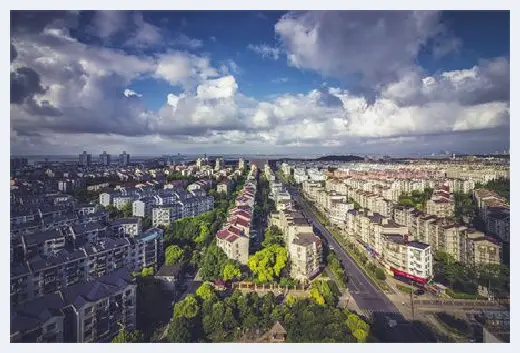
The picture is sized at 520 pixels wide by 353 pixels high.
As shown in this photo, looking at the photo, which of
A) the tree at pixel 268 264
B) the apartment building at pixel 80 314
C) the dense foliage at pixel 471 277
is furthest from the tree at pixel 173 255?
the dense foliage at pixel 471 277

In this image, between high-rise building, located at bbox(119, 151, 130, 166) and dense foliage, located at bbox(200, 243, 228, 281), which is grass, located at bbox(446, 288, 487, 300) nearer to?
dense foliage, located at bbox(200, 243, 228, 281)

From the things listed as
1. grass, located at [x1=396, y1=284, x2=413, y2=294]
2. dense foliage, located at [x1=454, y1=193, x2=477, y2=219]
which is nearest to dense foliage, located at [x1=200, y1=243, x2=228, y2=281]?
grass, located at [x1=396, y1=284, x2=413, y2=294]

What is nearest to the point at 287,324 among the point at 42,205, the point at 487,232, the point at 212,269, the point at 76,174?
the point at 212,269

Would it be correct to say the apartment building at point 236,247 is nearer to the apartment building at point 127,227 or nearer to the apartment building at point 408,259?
the apartment building at point 127,227

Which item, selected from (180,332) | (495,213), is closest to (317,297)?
(180,332)

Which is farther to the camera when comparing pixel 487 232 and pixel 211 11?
pixel 487 232

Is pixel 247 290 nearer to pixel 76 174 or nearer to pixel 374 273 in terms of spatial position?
pixel 374 273

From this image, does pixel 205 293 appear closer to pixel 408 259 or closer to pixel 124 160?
pixel 408 259
